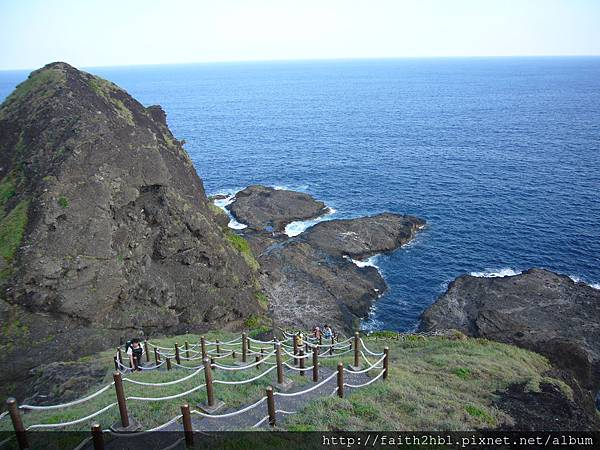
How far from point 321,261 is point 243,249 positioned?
9.92m

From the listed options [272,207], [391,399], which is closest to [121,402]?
[391,399]

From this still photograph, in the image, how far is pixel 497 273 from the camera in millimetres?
49906

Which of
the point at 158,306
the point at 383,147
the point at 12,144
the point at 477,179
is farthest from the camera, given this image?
the point at 383,147

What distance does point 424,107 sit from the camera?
15775 cm

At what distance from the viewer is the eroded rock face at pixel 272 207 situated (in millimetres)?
63938

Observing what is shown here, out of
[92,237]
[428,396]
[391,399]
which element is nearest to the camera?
[391,399]

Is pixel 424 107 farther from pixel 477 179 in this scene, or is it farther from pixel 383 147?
pixel 477 179

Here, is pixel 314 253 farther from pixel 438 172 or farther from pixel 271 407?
pixel 271 407

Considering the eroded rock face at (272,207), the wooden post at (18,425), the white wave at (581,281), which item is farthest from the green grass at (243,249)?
the wooden post at (18,425)

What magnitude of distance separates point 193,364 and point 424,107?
15271 centimetres

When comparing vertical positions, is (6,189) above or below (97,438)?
above

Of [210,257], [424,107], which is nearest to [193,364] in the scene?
[210,257]

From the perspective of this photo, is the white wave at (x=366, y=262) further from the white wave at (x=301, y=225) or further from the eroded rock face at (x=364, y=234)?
the white wave at (x=301, y=225)

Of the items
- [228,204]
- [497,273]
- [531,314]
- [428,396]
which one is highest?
[428,396]
